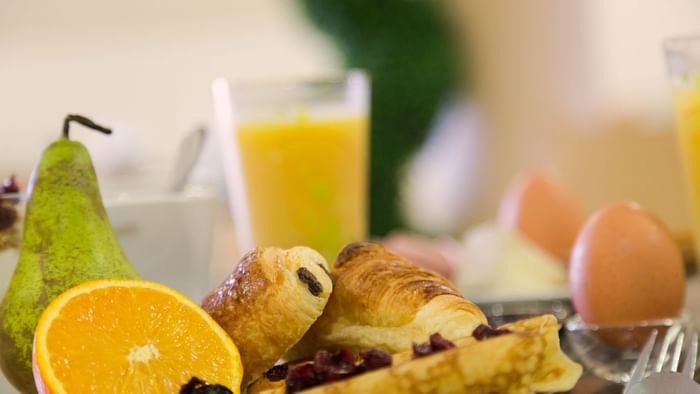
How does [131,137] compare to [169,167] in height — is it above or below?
below

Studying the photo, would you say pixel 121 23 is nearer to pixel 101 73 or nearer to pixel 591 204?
pixel 101 73

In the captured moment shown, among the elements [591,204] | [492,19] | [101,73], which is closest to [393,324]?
[591,204]

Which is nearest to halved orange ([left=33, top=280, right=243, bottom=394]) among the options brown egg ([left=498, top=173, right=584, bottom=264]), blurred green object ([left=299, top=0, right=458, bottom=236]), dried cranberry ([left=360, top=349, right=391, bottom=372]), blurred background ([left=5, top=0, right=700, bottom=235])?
dried cranberry ([left=360, top=349, right=391, bottom=372])

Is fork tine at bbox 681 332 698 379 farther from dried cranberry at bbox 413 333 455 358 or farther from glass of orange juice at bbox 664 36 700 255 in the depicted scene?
glass of orange juice at bbox 664 36 700 255

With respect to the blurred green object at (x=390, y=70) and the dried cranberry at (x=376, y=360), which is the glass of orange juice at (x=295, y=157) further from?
the blurred green object at (x=390, y=70)

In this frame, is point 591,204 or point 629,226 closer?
point 629,226

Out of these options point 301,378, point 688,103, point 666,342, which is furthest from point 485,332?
point 688,103

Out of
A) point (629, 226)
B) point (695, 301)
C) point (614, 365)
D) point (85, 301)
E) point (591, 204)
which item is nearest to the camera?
point (85, 301)

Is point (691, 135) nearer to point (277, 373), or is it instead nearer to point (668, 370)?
point (668, 370)
